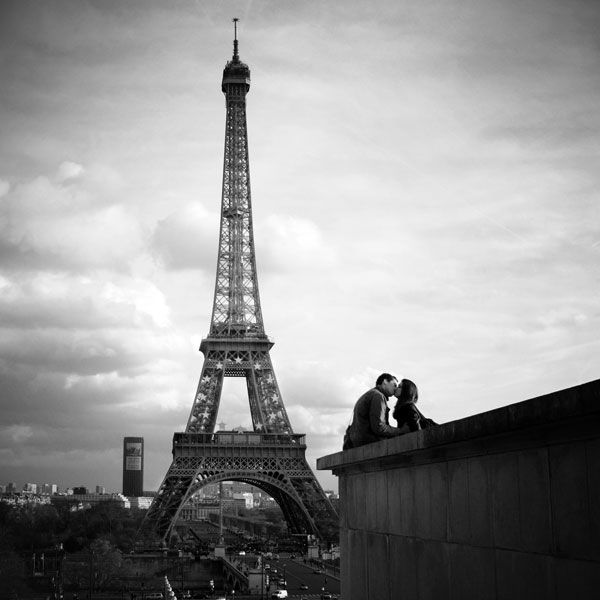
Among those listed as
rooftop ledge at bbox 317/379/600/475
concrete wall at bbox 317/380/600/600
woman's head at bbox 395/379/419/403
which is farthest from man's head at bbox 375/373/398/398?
rooftop ledge at bbox 317/379/600/475

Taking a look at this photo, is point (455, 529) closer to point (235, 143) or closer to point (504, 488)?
point (504, 488)

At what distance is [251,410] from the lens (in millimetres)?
105938

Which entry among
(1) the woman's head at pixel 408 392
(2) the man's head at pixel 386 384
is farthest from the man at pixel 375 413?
(1) the woman's head at pixel 408 392

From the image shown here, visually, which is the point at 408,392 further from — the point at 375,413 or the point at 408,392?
the point at 375,413

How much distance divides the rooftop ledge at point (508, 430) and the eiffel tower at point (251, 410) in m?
88.0

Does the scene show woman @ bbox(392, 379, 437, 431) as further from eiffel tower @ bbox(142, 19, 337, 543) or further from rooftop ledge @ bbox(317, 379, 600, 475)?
eiffel tower @ bbox(142, 19, 337, 543)

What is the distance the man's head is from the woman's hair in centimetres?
43

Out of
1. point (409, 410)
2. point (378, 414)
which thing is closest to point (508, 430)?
point (409, 410)

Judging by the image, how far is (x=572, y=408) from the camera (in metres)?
6.54

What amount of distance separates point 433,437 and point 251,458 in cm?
9141

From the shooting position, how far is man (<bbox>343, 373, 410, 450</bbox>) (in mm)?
12133

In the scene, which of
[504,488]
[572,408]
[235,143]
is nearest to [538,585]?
[504,488]

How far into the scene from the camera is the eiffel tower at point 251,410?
9781 cm

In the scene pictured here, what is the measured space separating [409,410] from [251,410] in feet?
312
